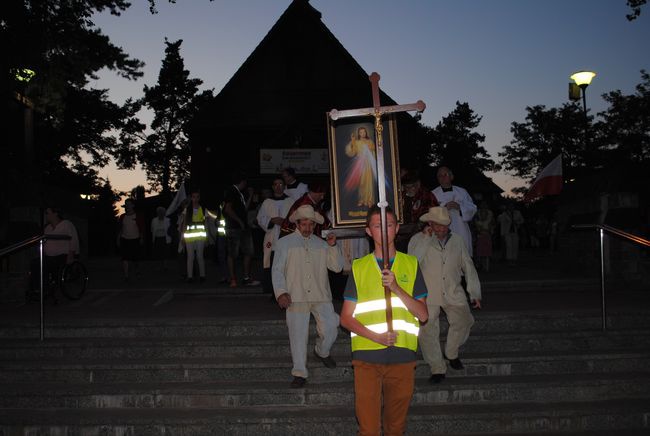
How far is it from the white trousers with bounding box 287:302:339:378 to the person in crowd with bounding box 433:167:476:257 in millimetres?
2878

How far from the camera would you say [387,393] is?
4.47 meters

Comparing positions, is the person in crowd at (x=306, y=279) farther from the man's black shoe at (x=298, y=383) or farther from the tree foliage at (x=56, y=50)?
the tree foliage at (x=56, y=50)

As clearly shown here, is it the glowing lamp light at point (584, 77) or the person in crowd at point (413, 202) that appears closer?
the person in crowd at point (413, 202)

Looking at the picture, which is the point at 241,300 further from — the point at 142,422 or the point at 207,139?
the point at 207,139

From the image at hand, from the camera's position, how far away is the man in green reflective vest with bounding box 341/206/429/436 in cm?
434

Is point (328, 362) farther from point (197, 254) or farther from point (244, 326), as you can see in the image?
point (197, 254)

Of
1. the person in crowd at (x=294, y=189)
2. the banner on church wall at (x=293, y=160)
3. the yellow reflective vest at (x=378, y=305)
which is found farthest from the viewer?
the banner on church wall at (x=293, y=160)

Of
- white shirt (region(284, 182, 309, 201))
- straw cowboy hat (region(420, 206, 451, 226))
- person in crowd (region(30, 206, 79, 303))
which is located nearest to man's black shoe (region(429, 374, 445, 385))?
straw cowboy hat (region(420, 206, 451, 226))

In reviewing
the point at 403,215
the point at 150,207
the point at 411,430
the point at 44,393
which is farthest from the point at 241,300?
the point at 150,207

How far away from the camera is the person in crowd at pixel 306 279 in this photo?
23.0 ft

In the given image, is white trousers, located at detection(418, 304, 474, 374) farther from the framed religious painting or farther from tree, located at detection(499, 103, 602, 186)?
tree, located at detection(499, 103, 602, 186)

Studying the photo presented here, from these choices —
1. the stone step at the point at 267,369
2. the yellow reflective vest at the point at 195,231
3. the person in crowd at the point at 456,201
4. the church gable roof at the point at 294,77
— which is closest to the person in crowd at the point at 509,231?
the yellow reflective vest at the point at 195,231

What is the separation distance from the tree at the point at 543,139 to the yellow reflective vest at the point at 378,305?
180 ft

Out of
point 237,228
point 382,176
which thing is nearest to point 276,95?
point 237,228
